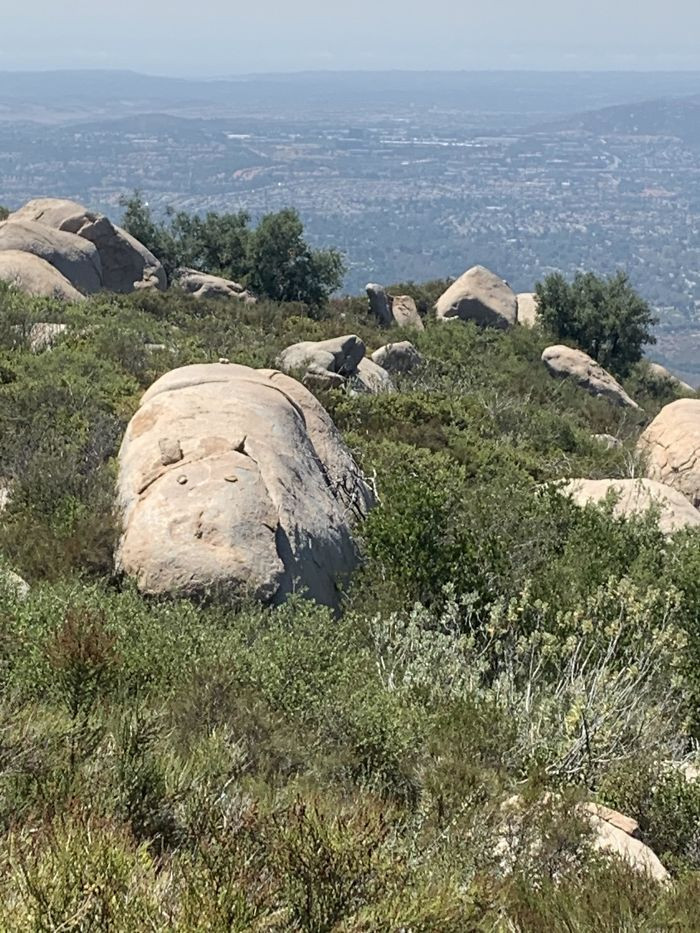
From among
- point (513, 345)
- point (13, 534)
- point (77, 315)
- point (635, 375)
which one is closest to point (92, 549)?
point (13, 534)

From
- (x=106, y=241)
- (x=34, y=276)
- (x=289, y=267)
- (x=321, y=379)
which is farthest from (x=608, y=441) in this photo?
(x=106, y=241)

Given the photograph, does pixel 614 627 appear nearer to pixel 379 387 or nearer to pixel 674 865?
pixel 674 865

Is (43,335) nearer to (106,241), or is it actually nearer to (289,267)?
(106,241)

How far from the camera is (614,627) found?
6.70m

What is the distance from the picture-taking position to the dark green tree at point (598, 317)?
32688mm

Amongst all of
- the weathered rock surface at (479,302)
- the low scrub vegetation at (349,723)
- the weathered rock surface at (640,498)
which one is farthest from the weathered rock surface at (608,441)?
the weathered rock surface at (479,302)

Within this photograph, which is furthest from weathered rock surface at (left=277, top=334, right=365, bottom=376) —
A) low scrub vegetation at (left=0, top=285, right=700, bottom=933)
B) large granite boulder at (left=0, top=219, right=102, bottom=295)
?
large granite boulder at (left=0, top=219, right=102, bottom=295)

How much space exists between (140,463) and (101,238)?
979 inches

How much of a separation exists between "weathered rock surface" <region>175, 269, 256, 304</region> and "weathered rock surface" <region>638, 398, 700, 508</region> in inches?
670

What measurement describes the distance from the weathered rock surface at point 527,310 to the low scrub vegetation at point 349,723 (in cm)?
2499

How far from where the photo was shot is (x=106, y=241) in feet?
104

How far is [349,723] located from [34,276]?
2097cm

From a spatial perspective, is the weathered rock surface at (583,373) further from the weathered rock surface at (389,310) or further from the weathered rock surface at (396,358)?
the weathered rock surface at (396,358)

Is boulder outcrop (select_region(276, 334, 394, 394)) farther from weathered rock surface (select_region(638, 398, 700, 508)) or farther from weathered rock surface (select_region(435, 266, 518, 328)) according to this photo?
weathered rock surface (select_region(435, 266, 518, 328))
